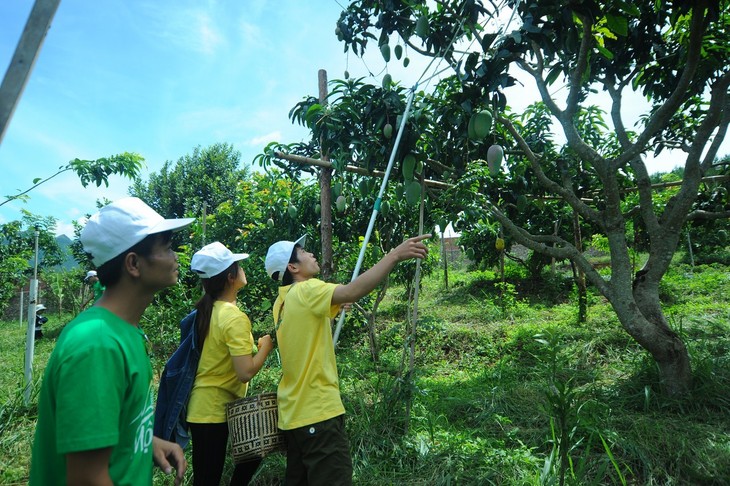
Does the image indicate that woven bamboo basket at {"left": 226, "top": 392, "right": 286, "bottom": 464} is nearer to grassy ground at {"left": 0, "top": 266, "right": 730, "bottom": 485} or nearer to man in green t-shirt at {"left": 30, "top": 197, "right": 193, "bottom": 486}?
man in green t-shirt at {"left": 30, "top": 197, "right": 193, "bottom": 486}

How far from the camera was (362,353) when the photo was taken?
5.13 metres

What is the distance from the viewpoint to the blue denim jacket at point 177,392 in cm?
184

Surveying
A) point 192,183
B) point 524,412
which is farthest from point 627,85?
point 192,183

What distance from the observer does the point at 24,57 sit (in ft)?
2.38

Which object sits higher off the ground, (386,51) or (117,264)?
(386,51)

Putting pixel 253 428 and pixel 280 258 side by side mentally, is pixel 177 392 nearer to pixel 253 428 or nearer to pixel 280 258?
pixel 253 428

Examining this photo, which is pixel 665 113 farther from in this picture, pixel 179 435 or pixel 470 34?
pixel 179 435

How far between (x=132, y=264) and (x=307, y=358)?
847mm

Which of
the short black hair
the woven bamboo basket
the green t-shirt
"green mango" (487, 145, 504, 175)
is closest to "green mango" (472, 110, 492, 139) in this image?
"green mango" (487, 145, 504, 175)

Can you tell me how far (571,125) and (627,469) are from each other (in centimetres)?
212

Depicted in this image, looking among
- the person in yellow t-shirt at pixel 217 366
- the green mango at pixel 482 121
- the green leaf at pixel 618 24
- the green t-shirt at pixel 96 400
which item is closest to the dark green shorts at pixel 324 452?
the person in yellow t-shirt at pixel 217 366

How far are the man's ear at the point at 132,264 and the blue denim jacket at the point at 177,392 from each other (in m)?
0.97

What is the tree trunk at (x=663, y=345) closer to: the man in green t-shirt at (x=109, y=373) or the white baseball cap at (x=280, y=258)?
the white baseball cap at (x=280, y=258)

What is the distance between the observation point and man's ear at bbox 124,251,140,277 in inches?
38.5
